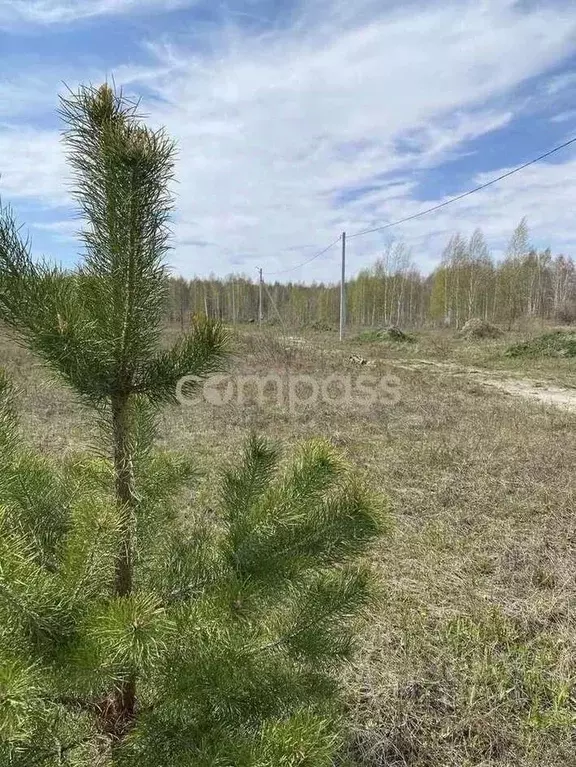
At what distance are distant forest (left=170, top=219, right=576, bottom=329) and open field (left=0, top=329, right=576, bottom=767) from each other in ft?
43.7

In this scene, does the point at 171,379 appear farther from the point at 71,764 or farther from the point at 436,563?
the point at 436,563

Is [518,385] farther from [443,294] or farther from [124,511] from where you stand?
[443,294]

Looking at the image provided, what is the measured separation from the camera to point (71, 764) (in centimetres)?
90

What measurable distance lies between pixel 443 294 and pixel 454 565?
3004 centimetres

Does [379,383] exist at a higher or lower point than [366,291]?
lower

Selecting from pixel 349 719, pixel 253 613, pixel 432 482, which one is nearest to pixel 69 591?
pixel 253 613

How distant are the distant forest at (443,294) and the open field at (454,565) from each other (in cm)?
1333

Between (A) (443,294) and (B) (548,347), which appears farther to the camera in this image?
(A) (443,294)

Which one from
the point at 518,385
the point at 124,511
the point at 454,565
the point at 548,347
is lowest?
the point at 454,565

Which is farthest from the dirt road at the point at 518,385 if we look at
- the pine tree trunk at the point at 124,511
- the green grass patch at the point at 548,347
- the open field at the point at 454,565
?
the pine tree trunk at the point at 124,511

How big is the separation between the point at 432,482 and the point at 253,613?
353cm

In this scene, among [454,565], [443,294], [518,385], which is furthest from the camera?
[443,294]

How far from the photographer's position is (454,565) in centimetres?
278

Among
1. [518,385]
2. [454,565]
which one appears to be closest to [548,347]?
[518,385]
